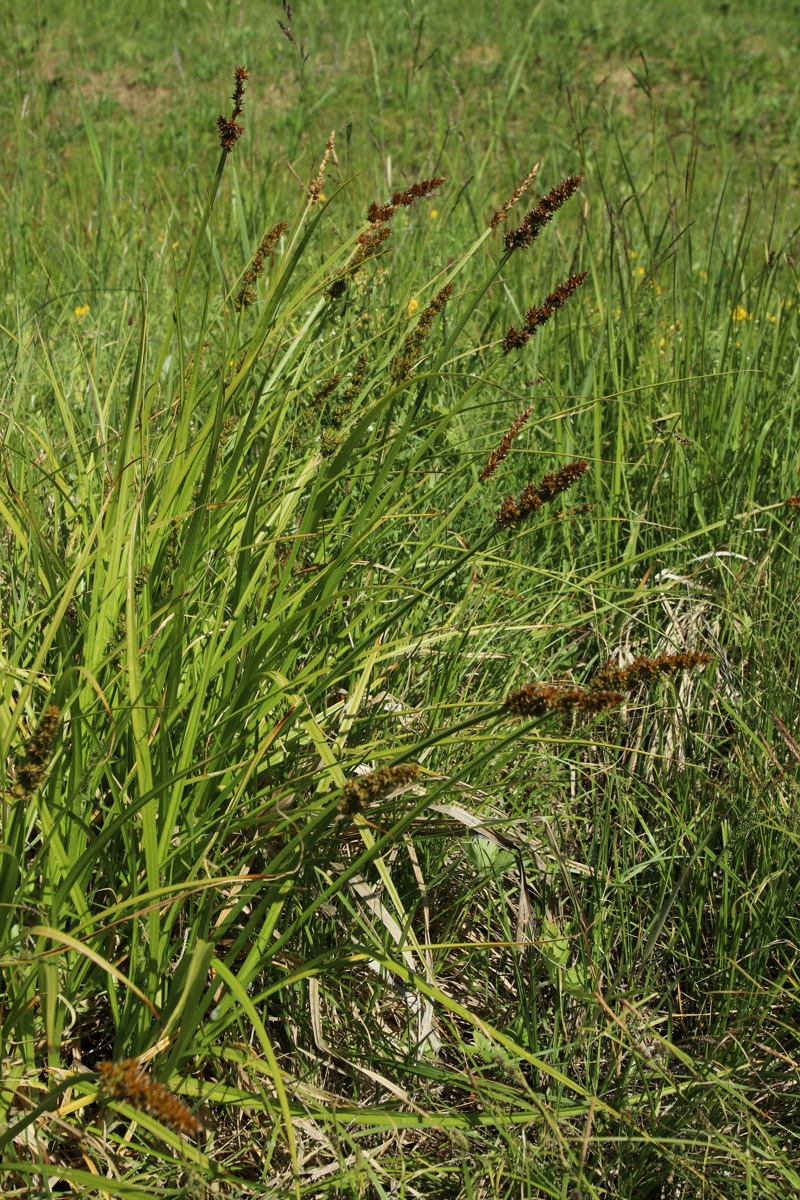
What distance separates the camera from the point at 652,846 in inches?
65.0

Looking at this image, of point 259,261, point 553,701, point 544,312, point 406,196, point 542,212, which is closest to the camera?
point 553,701

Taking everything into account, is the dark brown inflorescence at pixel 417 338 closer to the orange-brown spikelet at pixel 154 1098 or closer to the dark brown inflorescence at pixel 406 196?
the dark brown inflorescence at pixel 406 196

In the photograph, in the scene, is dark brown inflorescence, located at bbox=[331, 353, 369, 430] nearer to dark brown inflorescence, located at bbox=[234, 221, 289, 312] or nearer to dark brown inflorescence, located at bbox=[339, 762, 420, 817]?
dark brown inflorescence, located at bbox=[234, 221, 289, 312]

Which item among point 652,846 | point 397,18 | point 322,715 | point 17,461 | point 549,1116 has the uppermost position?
point 397,18

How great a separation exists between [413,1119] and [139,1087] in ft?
2.01

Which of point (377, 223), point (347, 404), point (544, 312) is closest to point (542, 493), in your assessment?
point (544, 312)

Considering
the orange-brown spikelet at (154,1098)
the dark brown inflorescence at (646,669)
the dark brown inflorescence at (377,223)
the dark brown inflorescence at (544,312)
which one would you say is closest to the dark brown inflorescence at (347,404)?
the dark brown inflorescence at (377,223)

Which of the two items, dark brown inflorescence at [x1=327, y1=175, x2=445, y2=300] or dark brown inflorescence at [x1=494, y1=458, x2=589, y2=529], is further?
dark brown inflorescence at [x1=327, y1=175, x2=445, y2=300]

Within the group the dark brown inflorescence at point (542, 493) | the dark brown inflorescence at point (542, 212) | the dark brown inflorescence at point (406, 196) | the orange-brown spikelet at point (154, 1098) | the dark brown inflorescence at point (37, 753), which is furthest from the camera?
the dark brown inflorescence at point (406, 196)

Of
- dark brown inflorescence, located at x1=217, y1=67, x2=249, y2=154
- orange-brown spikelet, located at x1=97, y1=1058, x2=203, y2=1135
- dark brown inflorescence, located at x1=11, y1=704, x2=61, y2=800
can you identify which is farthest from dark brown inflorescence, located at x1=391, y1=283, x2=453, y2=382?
orange-brown spikelet, located at x1=97, y1=1058, x2=203, y2=1135

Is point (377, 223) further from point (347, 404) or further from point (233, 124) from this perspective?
point (233, 124)

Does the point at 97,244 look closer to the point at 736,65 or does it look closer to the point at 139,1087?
Answer: the point at 139,1087

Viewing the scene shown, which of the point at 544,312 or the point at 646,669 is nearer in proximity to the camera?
the point at 646,669

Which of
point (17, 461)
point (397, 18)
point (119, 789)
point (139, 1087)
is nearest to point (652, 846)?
point (119, 789)
